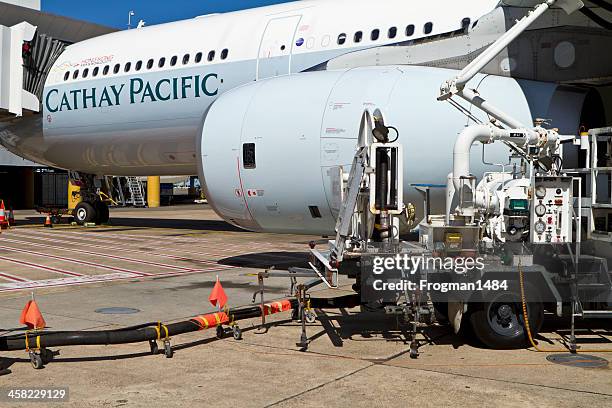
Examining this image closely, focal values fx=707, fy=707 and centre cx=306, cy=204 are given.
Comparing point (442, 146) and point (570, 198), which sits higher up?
point (442, 146)

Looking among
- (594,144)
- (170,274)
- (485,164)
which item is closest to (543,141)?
(594,144)

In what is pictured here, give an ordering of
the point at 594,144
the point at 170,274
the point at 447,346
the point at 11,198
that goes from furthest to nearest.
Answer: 1. the point at 11,198
2. the point at 170,274
3. the point at 594,144
4. the point at 447,346

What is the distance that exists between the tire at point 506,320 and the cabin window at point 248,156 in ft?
18.1

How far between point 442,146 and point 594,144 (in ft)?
9.52

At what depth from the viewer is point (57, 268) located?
687 inches

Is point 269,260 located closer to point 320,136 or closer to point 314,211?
point 314,211

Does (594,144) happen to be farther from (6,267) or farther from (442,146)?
(6,267)

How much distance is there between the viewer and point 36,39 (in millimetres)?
29344

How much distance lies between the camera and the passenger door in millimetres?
18250

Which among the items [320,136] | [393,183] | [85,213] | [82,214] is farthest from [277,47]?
[82,214]

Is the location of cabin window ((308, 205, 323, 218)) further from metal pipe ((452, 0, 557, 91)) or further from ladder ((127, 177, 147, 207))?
ladder ((127, 177, 147, 207))

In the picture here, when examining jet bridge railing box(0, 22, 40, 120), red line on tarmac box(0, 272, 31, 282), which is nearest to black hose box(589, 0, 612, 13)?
red line on tarmac box(0, 272, 31, 282)

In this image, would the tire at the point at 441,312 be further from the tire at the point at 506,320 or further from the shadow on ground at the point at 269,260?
the shadow on ground at the point at 269,260

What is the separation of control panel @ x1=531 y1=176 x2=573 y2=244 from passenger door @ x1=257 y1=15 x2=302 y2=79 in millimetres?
10111
